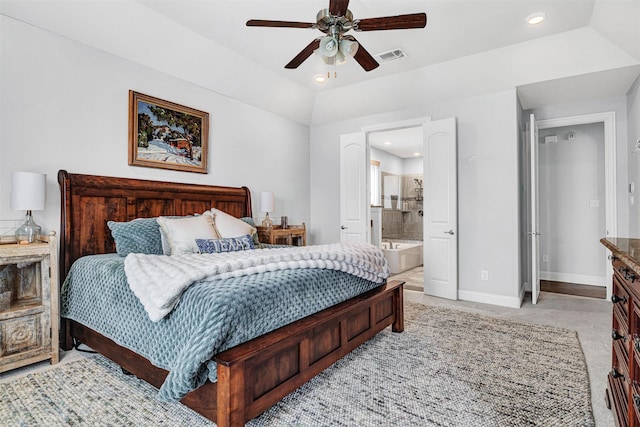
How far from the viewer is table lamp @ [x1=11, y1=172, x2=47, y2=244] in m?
2.34

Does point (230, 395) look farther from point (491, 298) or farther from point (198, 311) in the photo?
point (491, 298)

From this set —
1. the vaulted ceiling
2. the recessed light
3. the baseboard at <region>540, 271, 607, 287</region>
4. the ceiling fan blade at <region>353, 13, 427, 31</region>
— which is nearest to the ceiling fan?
the ceiling fan blade at <region>353, 13, 427, 31</region>

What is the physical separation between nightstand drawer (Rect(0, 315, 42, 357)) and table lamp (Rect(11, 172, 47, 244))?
0.54 metres

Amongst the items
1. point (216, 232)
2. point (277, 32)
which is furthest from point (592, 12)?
point (216, 232)

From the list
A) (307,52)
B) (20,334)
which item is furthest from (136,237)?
(307,52)

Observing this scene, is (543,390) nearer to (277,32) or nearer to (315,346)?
(315,346)

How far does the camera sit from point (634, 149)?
3.62 meters

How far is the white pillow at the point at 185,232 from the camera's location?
2.81 m

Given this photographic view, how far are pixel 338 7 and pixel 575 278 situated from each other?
17.7 ft

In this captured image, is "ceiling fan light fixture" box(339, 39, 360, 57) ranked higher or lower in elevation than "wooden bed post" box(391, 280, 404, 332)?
higher

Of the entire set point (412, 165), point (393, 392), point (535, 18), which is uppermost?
point (535, 18)

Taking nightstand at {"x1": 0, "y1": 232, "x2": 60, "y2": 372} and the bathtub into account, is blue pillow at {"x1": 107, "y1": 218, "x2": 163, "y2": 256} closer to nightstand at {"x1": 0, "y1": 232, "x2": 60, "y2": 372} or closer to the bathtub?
nightstand at {"x1": 0, "y1": 232, "x2": 60, "y2": 372}

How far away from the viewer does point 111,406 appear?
6.09 ft

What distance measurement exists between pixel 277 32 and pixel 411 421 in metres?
3.34
